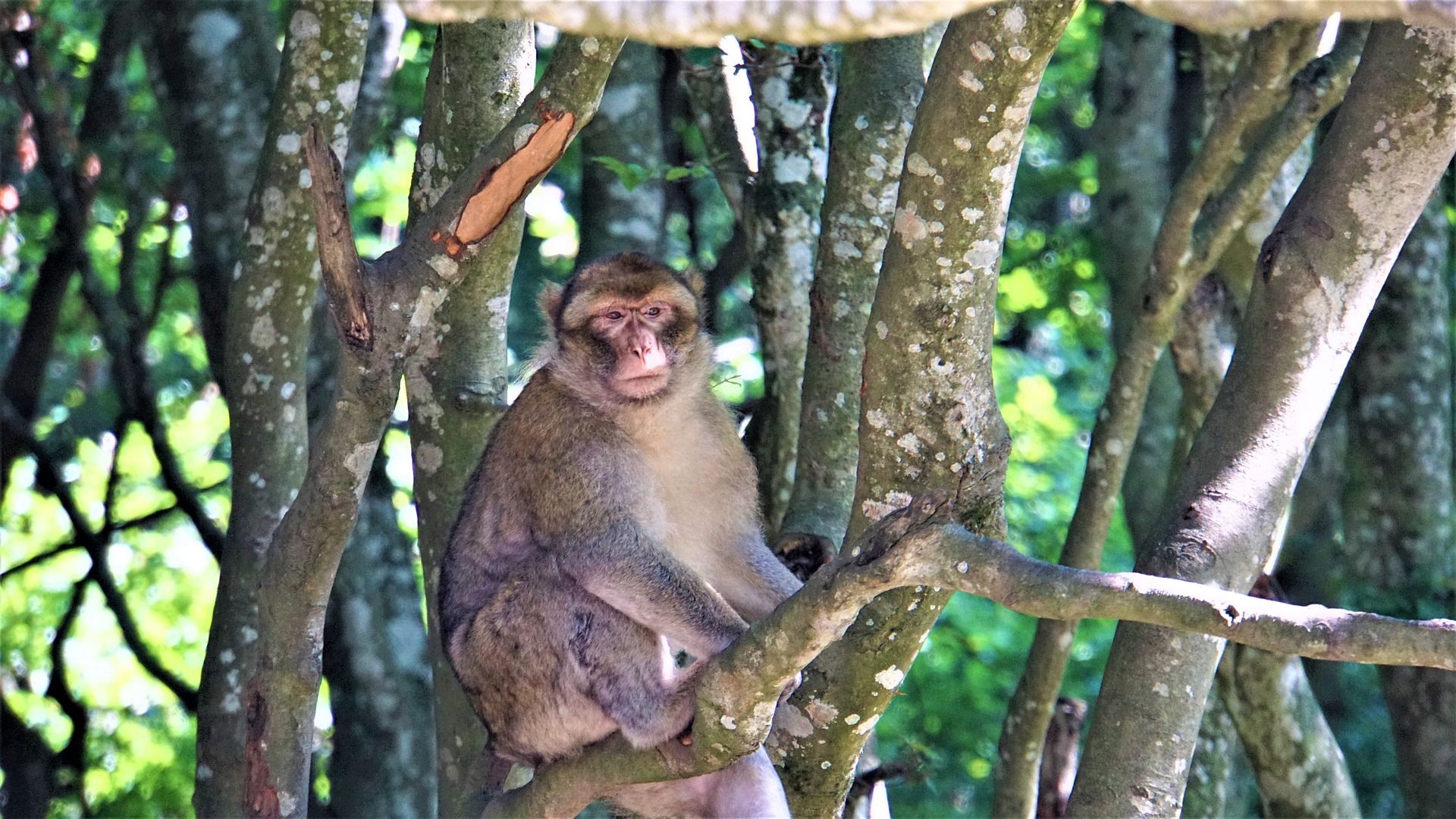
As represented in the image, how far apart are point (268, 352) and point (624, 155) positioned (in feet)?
7.32

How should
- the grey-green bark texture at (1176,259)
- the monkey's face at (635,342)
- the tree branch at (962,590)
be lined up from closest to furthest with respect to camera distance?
the tree branch at (962,590)
the monkey's face at (635,342)
the grey-green bark texture at (1176,259)

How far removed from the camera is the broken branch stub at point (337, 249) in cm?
360

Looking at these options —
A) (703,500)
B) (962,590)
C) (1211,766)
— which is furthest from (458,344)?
(1211,766)

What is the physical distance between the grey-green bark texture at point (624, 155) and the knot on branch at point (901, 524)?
13.2 feet

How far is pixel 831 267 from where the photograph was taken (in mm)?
5082

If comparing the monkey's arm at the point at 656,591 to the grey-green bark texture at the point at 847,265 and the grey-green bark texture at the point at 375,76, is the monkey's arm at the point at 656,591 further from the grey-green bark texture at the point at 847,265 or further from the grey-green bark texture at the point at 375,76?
the grey-green bark texture at the point at 375,76

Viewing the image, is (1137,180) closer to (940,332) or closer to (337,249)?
(940,332)

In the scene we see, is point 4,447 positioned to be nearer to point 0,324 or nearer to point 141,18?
point 0,324

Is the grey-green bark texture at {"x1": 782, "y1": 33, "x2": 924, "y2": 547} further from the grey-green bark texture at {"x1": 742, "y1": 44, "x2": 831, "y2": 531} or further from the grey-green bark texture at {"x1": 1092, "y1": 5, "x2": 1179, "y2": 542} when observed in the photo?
the grey-green bark texture at {"x1": 1092, "y1": 5, "x2": 1179, "y2": 542}

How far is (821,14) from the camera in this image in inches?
56.3

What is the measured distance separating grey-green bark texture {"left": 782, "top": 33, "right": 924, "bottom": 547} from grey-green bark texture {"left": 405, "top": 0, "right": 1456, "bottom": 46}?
140 inches

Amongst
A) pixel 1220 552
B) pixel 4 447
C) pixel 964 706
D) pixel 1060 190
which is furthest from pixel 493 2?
pixel 1060 190

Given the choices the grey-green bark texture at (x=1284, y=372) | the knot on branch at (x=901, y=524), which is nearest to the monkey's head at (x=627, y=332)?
the grey-green bark texture at (x=1284, y=372)

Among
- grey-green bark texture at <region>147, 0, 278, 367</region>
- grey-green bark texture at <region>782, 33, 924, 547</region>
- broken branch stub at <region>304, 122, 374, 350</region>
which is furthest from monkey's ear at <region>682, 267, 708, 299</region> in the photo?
grey-green bark texture at <region>147, 0, 278, 367</region>
